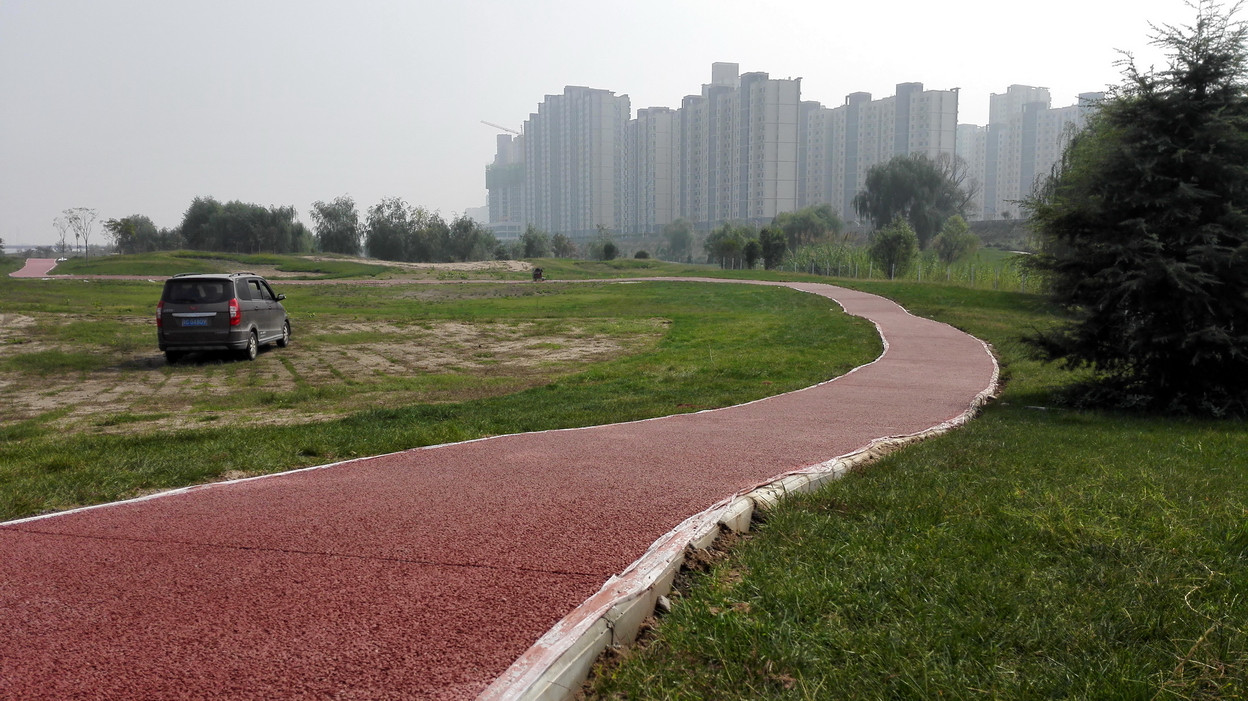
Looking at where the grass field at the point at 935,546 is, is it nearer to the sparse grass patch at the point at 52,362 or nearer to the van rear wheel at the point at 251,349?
the van rear wheel at the point at 251,349

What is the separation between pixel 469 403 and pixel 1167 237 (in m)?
9.17

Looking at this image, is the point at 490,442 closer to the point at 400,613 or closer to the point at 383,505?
the point at 383,505

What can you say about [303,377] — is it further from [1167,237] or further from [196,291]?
[1167,237]

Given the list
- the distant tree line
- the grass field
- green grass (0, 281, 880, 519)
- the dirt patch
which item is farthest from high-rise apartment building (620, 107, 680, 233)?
the grass field

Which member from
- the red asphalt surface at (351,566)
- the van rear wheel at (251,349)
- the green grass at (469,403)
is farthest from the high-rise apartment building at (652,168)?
the red asphalt surface at (351,566)

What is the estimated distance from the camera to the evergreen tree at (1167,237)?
34.2 feet

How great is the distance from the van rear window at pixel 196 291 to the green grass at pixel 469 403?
1.47m

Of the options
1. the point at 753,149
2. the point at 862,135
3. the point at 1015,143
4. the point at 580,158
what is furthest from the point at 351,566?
the point at 580,158

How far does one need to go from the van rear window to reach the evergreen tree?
14.7 meters

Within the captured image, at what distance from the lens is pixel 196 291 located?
55.8ft

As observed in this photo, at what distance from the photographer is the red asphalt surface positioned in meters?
3.25

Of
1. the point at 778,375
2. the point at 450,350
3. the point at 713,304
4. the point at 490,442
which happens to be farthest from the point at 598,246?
the point at 490,442

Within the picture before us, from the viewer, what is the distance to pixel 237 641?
137 inches

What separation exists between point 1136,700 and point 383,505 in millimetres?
4238
